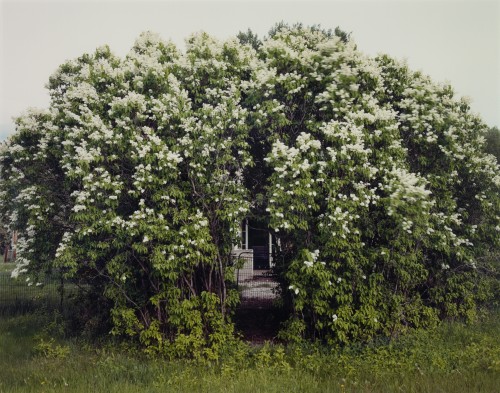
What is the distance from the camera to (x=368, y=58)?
855 centimetres

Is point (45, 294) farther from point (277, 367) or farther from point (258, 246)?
point (258, 246)

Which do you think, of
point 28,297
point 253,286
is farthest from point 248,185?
point 28,297

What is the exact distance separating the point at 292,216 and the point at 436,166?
12.0 feet

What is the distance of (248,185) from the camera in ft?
28.7

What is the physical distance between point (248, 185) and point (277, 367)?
12.3ft

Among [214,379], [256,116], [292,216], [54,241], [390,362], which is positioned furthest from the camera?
[54,241]

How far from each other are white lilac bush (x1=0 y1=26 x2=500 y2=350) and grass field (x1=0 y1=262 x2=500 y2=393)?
0.52m

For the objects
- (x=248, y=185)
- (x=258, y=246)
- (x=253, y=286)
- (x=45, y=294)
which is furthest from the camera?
(x=258, y=246)

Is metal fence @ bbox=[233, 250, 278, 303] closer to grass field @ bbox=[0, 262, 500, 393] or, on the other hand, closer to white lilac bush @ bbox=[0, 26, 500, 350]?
white lilac bush @ bbox=[0, 26, 500, 350]

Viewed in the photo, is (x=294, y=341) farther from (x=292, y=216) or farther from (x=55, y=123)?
(x=55, y=123)

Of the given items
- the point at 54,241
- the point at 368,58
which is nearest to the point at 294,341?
the point at 54,241

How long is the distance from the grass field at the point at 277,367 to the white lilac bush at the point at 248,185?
52 centimetres

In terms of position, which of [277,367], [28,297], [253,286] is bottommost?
[277,367]

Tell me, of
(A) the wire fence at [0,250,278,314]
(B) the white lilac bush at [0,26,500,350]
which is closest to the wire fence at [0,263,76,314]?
(A) the wire fence at [0,250,278,314]
